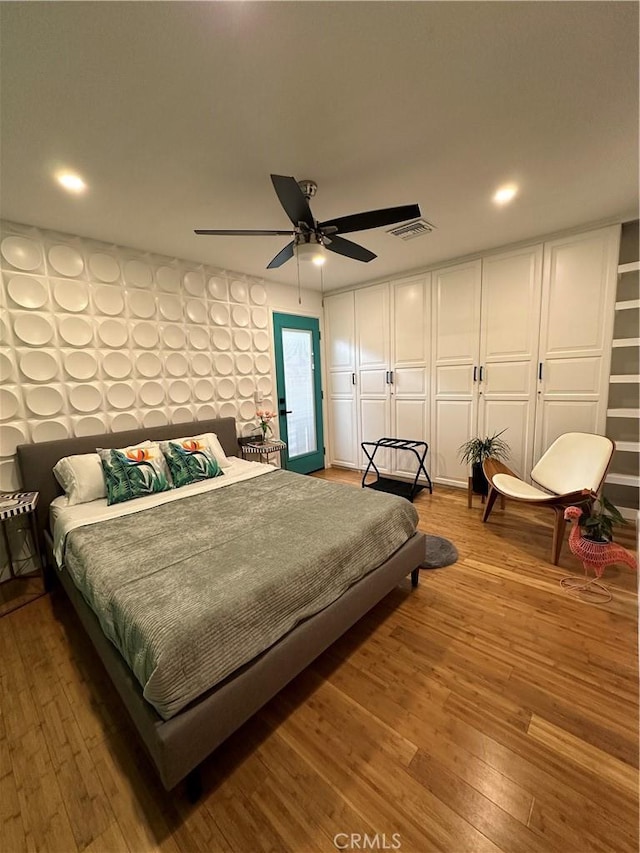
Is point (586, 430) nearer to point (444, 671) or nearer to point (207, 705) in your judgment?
point (444, 671)

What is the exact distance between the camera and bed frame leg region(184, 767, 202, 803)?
1166mm

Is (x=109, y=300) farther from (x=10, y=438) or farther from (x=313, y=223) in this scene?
(x=313, y=223)

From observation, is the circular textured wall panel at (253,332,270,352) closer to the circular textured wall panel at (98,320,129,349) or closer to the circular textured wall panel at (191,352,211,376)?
the circular textured wall panel at (191,352,211,376)

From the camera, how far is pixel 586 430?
3137mm

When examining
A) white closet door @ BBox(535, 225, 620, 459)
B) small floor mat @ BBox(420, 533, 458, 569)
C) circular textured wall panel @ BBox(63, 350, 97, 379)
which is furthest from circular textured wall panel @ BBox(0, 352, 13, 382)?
white closet door @ BBox(535, 225, 620, 459)

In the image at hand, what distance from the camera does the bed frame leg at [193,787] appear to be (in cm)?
117

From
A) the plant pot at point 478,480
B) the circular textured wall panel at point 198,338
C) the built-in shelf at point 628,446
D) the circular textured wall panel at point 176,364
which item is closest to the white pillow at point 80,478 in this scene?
the circular textured wall panel at point 176,364

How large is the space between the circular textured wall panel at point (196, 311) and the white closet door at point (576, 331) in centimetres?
338

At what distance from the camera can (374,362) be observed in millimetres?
4531

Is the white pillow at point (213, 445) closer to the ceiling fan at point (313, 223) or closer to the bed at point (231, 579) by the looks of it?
the bed at point (231, 579)

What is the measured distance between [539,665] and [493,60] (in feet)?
8.79

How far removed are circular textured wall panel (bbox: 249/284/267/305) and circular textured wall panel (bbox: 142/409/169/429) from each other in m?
1.71

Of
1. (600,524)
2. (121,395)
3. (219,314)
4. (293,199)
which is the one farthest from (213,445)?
(600,524)

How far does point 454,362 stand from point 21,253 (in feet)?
13.1
